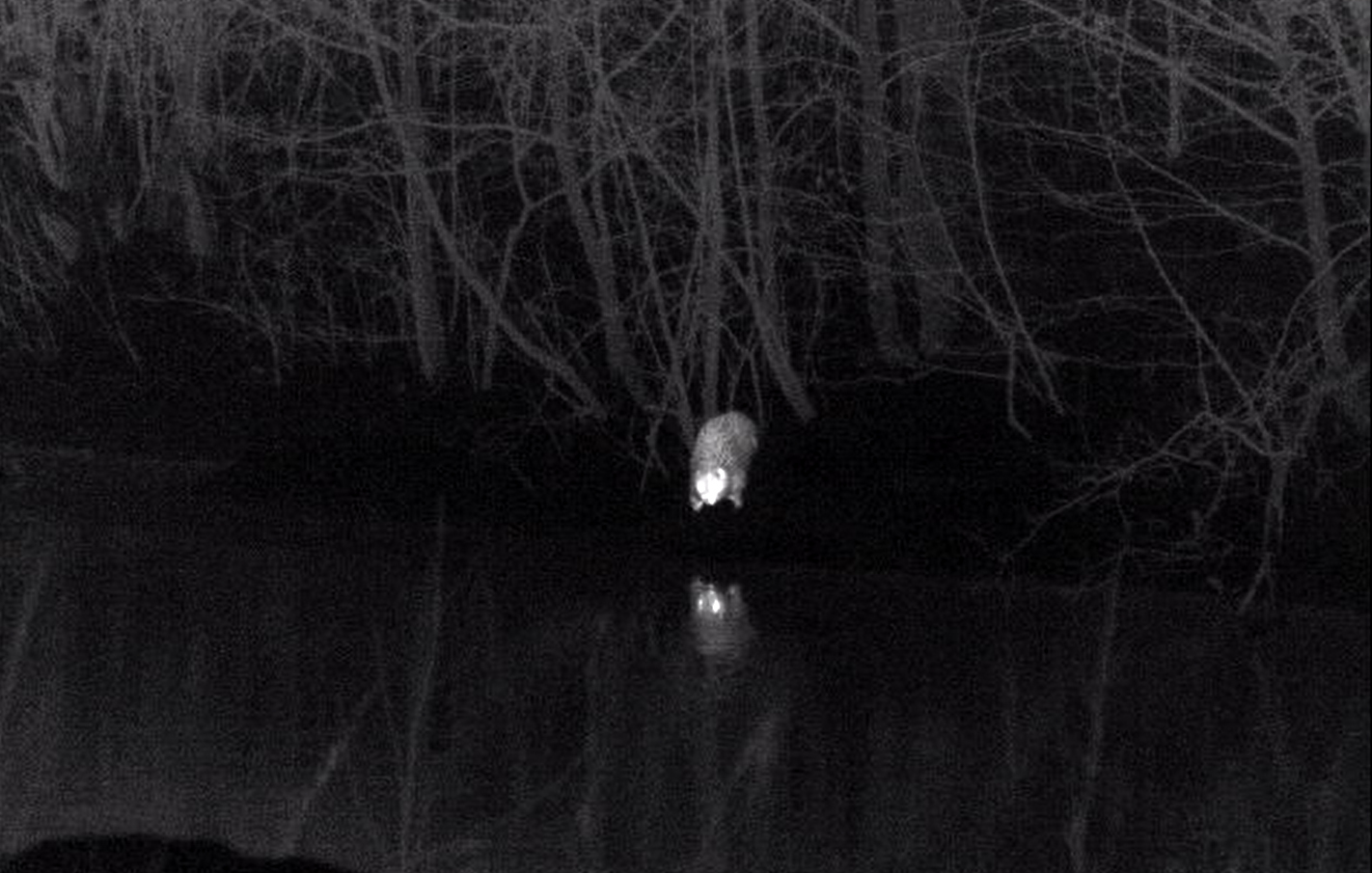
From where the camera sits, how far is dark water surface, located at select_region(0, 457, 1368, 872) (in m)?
8.73

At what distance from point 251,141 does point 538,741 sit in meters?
13.0

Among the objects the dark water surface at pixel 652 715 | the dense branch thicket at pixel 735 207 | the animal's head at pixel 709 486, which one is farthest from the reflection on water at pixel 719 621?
the dense branch thicket at pixel 735 207

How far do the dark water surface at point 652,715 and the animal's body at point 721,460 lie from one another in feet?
3.39

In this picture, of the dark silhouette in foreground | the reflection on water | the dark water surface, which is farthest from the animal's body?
the dark silhouette in foreground

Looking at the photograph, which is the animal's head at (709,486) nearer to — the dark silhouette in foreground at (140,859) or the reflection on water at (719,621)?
the reflection on water at (719,621)

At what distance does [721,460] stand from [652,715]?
687 centimetres

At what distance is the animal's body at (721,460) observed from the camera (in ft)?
58.0

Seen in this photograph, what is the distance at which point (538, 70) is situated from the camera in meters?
Result: 19.2

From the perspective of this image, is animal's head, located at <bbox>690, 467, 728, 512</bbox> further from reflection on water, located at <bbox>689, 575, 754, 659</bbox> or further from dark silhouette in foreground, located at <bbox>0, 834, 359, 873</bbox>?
dark silhouette in foreground, located at <bbox>0, 834, 359, 873</bbox>

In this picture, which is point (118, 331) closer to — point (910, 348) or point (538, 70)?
point (538, 70)

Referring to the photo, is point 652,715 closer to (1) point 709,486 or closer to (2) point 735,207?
(1) point 709,486

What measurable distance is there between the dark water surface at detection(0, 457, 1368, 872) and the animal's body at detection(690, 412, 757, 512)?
1033 mm

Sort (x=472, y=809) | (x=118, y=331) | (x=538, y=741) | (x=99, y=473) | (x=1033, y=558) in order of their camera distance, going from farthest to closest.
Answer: (x=118, y=331) < (x=99, y=473) < (x=1033, y=558) < (x=538, y=741) < (x=472, y=809)

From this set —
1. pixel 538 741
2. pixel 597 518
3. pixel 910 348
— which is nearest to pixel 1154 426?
pixel 910 348
